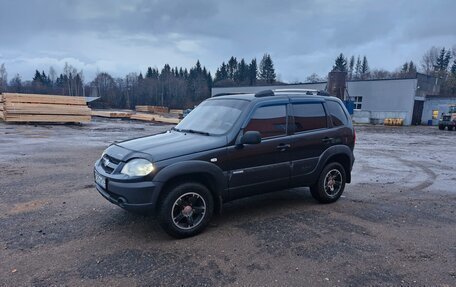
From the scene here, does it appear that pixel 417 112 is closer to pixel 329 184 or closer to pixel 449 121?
pixel 449 121

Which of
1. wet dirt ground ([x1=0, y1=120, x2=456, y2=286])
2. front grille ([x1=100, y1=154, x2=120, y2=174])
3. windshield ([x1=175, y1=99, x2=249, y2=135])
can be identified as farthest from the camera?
windshield ([x1=175, y1=99, x2=249, y2=135])

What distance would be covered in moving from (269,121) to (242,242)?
6.43 feet

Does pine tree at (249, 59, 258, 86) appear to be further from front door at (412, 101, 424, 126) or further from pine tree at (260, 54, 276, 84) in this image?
front door at (412, 101, 424, 126)

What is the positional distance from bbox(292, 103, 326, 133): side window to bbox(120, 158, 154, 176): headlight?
2618mm

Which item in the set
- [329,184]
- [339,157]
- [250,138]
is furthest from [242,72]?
[250,138]

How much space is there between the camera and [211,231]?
15.0ft

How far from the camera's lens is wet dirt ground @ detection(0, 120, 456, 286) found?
3.42 metres

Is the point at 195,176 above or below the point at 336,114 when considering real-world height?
below

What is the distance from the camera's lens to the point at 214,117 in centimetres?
524

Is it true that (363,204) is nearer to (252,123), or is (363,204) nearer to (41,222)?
(252,123)

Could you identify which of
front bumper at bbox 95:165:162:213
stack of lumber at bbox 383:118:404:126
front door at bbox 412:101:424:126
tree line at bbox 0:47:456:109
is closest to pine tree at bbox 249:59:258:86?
tree line at bbox 0:47:456:109

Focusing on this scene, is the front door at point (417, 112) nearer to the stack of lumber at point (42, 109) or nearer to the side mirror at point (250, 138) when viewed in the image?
the stack of lumber at point (42, 109)

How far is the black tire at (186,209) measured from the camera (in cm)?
414

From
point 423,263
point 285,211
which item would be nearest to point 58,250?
point 285,211
